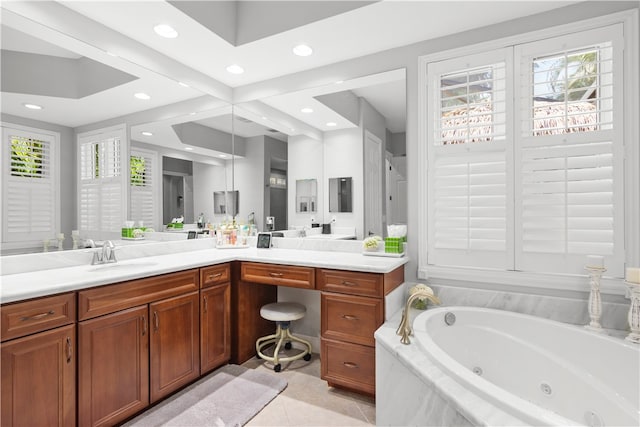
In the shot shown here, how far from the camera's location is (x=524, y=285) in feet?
7.07

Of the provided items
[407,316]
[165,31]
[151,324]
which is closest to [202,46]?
[165,31]

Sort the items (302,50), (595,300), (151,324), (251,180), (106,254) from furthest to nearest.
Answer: (251,180)
(302,50)
(106,254)
(151,324)
(595,300)

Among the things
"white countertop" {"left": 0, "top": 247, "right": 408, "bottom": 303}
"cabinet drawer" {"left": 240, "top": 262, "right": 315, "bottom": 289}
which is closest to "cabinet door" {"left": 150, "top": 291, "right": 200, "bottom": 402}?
"white countertop" {"left": 0, "top": 247, "right": 408, "bottom": 303}

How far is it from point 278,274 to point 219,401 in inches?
35.7

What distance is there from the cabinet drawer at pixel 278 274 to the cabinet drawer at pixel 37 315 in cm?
116

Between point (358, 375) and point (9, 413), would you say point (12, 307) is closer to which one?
point (9, 413)

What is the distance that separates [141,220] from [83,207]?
1.58 feet

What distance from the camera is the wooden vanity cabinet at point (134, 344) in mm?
1692

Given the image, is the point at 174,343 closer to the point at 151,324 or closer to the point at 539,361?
the point at 151,324

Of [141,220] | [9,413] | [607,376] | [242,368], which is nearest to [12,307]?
[9,413]

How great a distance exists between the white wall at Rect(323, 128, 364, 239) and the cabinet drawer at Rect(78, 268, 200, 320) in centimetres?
124

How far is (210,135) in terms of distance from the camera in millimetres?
3184

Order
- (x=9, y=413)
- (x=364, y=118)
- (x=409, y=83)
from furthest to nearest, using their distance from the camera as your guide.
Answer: (x=364, y=118), (x=409, y=83), (x=9, y=413)

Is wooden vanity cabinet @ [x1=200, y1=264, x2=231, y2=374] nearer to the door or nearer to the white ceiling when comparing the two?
the door
